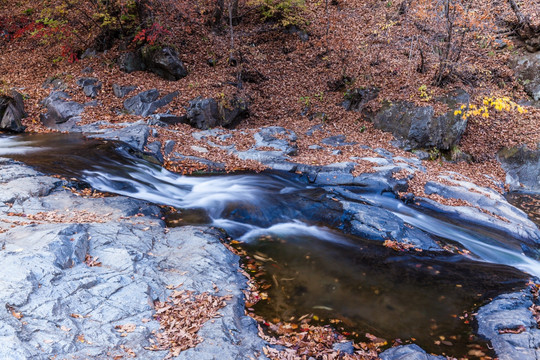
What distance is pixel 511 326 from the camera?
4.52 m

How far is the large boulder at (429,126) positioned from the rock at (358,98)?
163 centimetres

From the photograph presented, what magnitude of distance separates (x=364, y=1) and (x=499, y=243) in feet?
56.2

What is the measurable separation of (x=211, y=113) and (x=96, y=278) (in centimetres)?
992

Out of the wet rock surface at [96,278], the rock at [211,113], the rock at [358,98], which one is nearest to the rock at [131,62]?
the rock at [211,113]

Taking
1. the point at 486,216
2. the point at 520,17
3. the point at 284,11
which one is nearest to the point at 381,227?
the point at 486,216

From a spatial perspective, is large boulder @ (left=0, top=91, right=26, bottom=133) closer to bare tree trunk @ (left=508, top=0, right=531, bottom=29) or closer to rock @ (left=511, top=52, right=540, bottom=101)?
rock @ (left=511, top=52, right=540, bottom=101)

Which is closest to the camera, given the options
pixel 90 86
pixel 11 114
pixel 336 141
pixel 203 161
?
pixel 203 161

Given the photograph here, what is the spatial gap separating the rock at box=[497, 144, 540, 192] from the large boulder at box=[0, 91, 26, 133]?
669 inches

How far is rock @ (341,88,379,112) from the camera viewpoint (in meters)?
14.4

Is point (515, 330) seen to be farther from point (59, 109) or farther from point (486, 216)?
point (59, 109)

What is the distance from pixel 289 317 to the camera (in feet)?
15.9

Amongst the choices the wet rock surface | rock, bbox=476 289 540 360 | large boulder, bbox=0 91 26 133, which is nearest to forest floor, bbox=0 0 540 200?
large boulder, bbox=0 91 26 133

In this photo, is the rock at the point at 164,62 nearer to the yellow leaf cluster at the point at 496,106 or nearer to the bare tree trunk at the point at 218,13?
the bare tree trunk at the point at 218,13

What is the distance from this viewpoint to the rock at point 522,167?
11.6 metres
